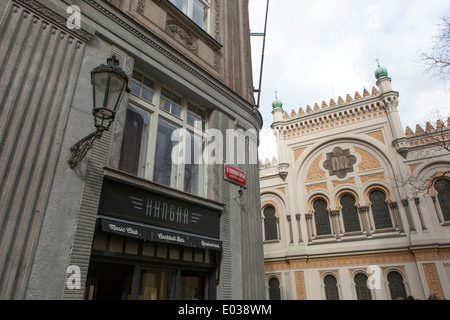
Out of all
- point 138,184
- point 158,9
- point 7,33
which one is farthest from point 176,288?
point 158,9

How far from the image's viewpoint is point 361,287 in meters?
19.1

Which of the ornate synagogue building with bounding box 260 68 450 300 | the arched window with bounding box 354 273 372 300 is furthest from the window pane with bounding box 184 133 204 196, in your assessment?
the arched window with bounding box 354 273 372 300

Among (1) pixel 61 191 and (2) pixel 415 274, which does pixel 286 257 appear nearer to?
(2) pixel 415 274

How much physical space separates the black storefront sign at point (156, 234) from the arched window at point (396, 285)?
17.2 metres

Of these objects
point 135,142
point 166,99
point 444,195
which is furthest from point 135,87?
point 444,195

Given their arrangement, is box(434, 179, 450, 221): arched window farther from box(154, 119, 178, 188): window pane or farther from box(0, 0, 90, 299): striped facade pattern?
box(0, 0, 90, 299): striped facade pattern

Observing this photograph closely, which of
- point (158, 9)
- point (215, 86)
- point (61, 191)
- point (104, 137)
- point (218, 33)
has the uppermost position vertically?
point (218, 33)

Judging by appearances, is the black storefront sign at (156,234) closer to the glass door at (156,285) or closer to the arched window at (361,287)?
the glass door at (156,285)

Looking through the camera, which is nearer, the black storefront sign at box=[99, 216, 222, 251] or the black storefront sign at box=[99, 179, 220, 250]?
the black storefront sign at box=[99, 216, 222, 251]

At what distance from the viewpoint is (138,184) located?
5.07 m

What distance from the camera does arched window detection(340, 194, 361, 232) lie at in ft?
67.8

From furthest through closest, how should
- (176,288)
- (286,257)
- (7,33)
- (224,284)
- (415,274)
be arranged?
(286,257)
(415,274)
(224,284)
(176,288)
(7,33)

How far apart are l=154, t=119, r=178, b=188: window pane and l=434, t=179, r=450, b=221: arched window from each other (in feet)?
63.1

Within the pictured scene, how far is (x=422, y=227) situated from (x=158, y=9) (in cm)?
1967
